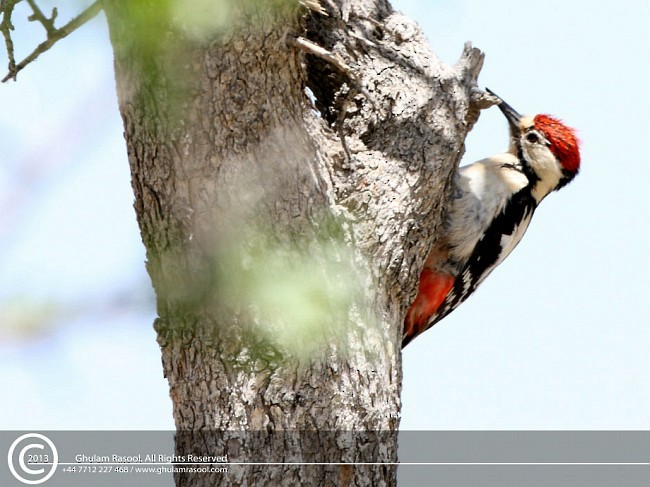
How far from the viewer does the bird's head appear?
4.72m

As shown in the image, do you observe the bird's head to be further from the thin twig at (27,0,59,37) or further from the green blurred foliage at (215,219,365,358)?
the thin twig at (27,0,59,37)

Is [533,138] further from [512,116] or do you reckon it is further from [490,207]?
[490,207]

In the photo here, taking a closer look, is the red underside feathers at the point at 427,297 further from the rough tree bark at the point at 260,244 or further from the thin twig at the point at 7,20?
the thin twig at the point at 7,20

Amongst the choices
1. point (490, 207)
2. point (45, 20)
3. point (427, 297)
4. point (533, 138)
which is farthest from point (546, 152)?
point (45, 20)

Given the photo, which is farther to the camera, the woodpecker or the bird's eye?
the bird's eye

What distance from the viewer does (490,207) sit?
432 cm

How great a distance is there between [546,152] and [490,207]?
653 mm

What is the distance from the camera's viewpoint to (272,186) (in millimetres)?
2926

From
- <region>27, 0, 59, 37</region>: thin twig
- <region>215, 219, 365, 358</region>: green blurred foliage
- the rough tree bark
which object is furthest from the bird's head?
<region>27, 0, 59, 37</region>: thin twig

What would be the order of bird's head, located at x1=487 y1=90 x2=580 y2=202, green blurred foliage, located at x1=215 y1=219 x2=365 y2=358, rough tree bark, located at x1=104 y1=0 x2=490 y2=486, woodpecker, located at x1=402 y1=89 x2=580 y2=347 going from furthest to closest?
bird's head, located at x1=487 y1=90 x2=580 y2=202 < woodpecker, located at x1=402 y1=89 x2=580 y2=347 < rough tree bark, located at x1=104 y1=0 x2=490 y2=486 < green blurred foliage, located at x1=215 y1=219 x2=365 y2=358

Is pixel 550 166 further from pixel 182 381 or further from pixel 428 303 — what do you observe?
pixel 182 381

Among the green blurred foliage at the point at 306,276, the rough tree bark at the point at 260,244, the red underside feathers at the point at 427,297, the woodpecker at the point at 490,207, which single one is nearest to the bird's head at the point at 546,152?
the woodpecker at the point at 490,207

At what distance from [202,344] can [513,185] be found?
225 centimetres

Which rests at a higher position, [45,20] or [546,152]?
[546,152]
